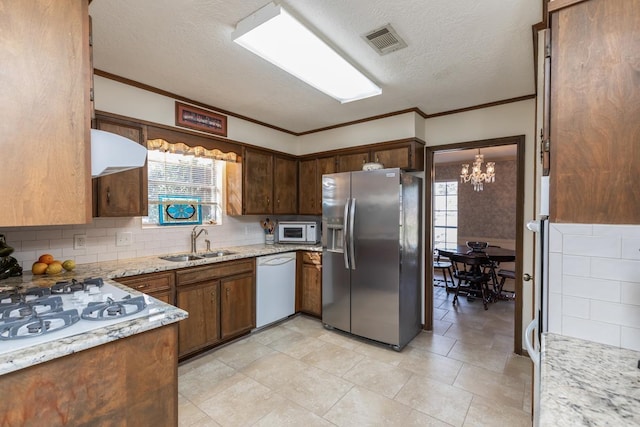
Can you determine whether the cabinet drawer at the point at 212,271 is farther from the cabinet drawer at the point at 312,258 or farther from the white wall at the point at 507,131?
the white wall at the point at 507,131

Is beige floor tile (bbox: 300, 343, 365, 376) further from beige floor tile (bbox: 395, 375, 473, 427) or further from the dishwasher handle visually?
the dishwasher handle

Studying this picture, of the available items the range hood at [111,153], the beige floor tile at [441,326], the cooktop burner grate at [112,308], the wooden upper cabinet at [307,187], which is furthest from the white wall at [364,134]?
the cooktop burner grate at [112,308]

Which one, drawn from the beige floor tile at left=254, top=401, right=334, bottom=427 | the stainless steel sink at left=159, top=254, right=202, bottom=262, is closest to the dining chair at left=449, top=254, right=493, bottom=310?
the beige floor tile at left=254, top=401, right=334, bottom=427

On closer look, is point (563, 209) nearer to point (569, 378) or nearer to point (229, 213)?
point (569, 378)

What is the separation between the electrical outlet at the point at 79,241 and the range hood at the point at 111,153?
155cm

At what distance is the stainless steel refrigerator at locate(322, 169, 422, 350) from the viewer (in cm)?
294

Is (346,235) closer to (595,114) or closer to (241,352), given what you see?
(241,352)

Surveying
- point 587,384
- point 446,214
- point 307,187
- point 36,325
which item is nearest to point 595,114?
point 587,384

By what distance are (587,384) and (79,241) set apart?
10.7 feet

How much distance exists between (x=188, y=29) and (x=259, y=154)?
1.90m

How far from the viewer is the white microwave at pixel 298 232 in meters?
3.93

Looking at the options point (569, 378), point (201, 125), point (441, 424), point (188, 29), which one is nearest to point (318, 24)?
point (188, 29)

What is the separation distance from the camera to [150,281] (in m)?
2.43

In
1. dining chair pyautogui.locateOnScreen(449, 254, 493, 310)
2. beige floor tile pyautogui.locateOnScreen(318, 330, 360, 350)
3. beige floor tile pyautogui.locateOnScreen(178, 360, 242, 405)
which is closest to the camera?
beige floor tile pyautogui.locateOnScreen(178, 360, 242, 405)
